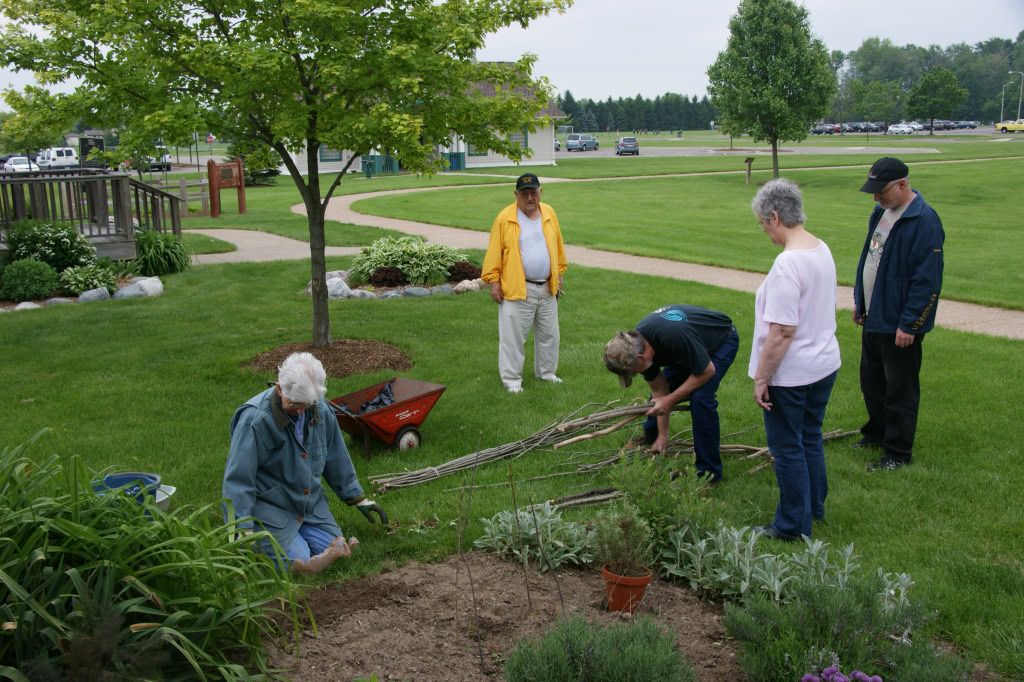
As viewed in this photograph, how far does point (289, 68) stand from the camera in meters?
7.65

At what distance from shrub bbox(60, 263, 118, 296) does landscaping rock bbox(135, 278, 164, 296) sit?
434 millimetres

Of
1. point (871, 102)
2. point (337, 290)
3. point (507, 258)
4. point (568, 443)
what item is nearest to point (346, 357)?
point (507, 258)

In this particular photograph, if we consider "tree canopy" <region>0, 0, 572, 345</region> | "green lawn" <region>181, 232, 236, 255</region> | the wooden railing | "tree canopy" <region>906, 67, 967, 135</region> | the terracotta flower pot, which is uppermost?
"tree canopy" <region>906, 67, 967, 135</region>

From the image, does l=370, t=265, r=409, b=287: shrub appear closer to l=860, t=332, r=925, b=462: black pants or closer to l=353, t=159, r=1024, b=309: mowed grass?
l=353, t=159, r=1024, b=309: mowed grass

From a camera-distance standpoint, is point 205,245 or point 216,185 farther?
point 216,185

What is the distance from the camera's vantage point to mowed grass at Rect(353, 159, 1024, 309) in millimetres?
14380

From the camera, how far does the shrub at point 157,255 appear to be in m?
14.0

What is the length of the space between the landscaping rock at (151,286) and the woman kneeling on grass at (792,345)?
981cm

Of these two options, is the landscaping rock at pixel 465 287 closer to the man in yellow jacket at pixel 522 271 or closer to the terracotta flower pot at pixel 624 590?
the man in yellow jacket at pixel 522 271

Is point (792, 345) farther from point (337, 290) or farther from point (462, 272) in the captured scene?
point (462, 272)

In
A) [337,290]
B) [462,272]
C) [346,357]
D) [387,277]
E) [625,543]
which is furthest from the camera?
[462,272]

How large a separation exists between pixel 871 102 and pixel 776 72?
8324 cm

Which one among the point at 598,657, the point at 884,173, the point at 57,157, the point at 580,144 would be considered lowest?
the point at 598,657

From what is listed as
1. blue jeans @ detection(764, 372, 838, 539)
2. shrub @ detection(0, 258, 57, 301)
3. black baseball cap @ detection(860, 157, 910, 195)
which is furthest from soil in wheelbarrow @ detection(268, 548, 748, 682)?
shrub @ detection(0, 258, 57, 301)
